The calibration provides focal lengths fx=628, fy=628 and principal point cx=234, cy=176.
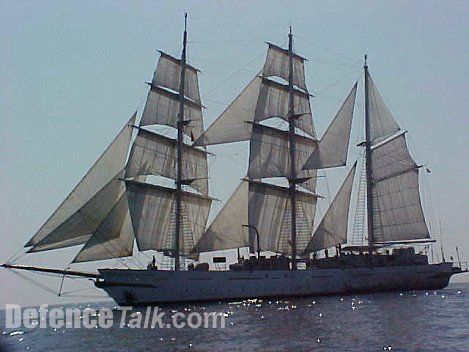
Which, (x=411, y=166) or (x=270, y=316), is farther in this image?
(x=411, y=166)

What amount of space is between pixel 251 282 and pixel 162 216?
9.52 metres

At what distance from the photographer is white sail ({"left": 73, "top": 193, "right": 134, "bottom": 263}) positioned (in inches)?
1804

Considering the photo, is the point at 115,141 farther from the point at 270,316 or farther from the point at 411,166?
the point at 411,166

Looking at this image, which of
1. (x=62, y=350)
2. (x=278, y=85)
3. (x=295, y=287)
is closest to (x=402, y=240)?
(x=295, y=287)

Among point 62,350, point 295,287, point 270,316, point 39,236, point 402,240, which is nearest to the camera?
point 62,350

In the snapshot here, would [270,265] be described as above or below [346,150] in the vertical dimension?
below

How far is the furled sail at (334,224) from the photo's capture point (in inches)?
2392

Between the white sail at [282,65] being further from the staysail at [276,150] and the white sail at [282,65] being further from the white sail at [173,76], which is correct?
the white sail at [173,76]

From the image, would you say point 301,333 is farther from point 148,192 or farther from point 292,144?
point 292,144

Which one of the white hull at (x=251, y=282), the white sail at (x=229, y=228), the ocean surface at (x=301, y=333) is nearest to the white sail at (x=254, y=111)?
the white sail at (x=229, y=228)

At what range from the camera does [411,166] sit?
63.1 meters

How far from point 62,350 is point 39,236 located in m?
15.3

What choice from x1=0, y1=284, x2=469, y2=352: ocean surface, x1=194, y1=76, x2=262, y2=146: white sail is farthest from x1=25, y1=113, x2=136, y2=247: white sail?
x1=194, y1=76, x2=262, y2=146: white sail

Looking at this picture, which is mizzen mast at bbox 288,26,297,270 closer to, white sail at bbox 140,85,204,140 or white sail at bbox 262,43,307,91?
white sail at bbox 262,43,307,91
